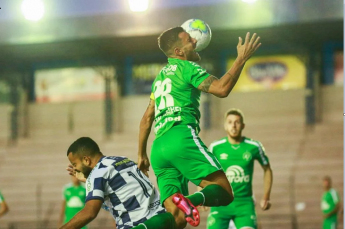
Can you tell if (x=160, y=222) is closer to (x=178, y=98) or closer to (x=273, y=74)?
(x=178, y=98)

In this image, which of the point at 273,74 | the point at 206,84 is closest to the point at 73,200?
the point at 206,84

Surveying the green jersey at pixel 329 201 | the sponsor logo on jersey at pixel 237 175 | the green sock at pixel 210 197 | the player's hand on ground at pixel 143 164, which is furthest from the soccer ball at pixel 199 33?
the green jersey at pixel 329 201

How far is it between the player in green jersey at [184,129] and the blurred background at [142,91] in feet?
44.4

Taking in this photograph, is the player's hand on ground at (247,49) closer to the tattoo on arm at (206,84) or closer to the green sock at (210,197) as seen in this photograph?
the tattoo on arm at (206,84)

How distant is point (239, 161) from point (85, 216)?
370cm

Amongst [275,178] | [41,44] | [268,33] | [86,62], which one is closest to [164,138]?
[275,178]

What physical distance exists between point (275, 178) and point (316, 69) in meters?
4.73

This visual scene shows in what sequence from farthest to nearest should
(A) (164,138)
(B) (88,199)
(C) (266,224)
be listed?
(C) (266,224)
(A) (164,138)
(B) (88,199)

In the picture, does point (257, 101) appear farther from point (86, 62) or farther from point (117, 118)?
point (86, 62)

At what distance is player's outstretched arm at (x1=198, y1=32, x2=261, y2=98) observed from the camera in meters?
6.30

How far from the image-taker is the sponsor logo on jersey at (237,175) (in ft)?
30.2

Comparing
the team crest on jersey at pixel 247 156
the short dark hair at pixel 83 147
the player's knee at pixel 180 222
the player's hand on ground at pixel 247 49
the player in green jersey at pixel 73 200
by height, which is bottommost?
the player in green jersey at pixel 73 200

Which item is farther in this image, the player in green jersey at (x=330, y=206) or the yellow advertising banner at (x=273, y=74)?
the yellow advertising banner at (x=273, y=74)

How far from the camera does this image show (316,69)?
24.5 meters
